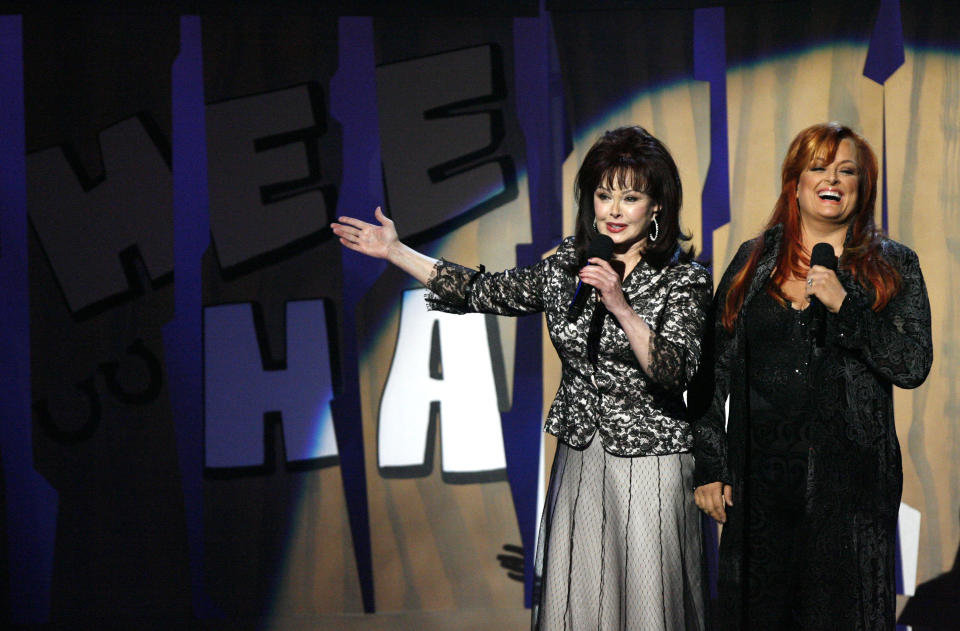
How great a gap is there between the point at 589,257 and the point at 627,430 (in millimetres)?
388

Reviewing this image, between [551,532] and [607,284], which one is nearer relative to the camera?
[607,284]

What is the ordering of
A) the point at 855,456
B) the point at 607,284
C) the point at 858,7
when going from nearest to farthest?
the point at 607,284 < the point at 855,456 < the point at 858,7

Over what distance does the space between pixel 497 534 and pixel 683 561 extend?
5.46 ft

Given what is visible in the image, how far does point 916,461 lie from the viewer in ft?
11.5

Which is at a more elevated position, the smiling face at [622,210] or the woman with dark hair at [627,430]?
the smiling face at [622,210]

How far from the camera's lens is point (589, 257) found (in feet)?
6.39

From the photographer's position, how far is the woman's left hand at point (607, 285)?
1.85 metres

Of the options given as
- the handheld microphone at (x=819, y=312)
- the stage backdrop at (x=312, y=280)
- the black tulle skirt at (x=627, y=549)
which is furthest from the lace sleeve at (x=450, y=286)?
the stage backdrop at (x=312, y=280)

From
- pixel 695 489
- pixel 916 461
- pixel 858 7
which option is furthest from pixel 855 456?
pixel 858 7

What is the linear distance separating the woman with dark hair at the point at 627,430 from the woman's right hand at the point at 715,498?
23 millimetres

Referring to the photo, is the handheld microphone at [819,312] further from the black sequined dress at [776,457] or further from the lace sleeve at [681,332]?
the lace sleeve at [681,332]

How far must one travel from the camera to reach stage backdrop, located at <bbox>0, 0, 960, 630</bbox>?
352 cm

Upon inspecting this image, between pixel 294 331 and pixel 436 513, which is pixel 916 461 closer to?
pixel 436 513

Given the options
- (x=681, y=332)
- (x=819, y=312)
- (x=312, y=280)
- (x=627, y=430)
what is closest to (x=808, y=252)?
(x=819, y=312)
